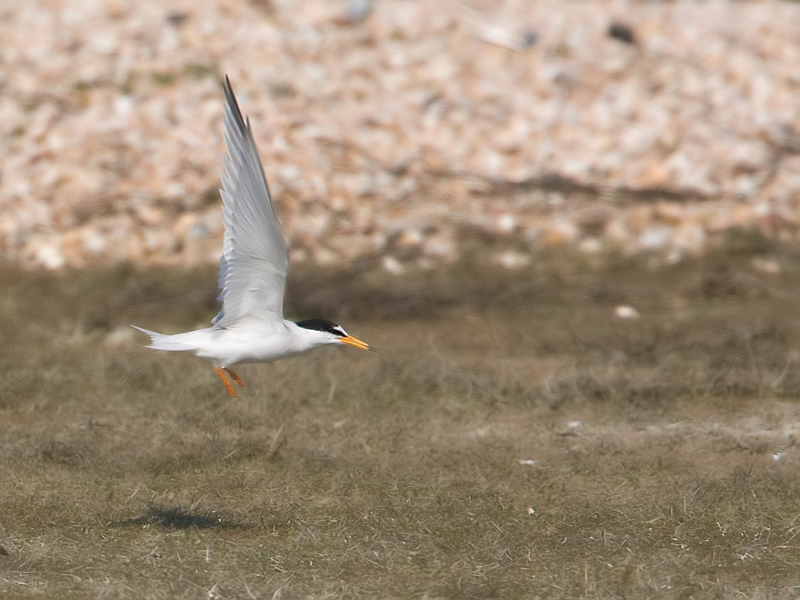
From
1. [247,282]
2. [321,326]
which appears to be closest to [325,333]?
[321,326]

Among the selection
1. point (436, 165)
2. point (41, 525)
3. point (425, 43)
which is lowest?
point (41, 525)

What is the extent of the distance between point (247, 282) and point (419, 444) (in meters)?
1.98

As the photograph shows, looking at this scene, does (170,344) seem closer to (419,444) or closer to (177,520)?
(177,520)

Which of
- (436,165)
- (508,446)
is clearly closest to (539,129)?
(436,165)

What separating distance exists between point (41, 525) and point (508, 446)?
304 centimetres

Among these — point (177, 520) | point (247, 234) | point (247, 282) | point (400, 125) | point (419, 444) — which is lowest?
point (177, 520)

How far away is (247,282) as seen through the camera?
21.8ft

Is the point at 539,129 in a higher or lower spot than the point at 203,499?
higher

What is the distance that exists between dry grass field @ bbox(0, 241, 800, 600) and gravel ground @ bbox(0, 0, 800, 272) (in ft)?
2.67

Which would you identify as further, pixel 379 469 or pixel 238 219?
pixel 379 469

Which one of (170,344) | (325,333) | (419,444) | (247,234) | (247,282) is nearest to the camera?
(247,234)

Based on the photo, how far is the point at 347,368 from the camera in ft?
31.2

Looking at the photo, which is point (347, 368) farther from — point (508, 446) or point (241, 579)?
point (241, 579)

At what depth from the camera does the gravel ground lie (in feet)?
39.6
